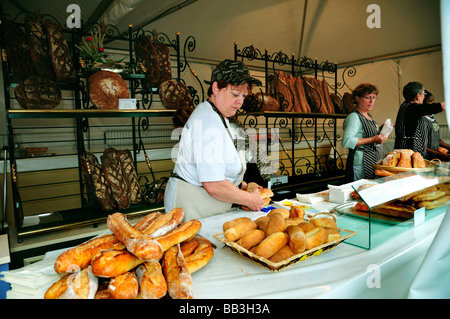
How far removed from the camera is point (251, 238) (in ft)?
3.40

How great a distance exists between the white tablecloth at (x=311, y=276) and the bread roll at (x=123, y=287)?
19cm

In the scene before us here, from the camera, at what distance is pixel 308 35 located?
6.40m

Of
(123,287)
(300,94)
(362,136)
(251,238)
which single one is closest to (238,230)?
(251,238)

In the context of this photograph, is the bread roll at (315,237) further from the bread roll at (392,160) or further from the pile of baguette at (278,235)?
the bread roll at (392,160)

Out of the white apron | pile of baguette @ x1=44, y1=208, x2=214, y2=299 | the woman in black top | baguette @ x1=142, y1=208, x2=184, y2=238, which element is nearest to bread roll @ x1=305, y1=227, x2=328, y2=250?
pile of baguette @ x1=44, y1=208, x2=214, y2=299

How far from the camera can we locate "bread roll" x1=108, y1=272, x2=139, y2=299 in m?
0.75

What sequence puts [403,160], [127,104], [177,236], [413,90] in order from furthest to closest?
[413,90], [127,104], [403,160], [177,236]

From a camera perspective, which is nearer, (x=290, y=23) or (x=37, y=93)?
(x=37, y=93)

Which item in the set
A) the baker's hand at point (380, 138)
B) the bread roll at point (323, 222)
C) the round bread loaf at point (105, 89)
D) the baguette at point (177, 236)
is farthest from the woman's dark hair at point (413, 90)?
the baguette at point (177, 236)

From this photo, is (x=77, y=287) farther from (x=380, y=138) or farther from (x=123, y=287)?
(x=380, y=138)

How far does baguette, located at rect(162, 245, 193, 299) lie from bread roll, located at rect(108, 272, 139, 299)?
0.09 meters

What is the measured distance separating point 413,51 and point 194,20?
454 centimetres

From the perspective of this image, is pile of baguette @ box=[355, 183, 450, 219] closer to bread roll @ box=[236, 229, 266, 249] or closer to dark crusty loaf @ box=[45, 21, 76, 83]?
bread roll @ box=[236, 229, 266, 249]

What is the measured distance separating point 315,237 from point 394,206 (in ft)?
1.75
